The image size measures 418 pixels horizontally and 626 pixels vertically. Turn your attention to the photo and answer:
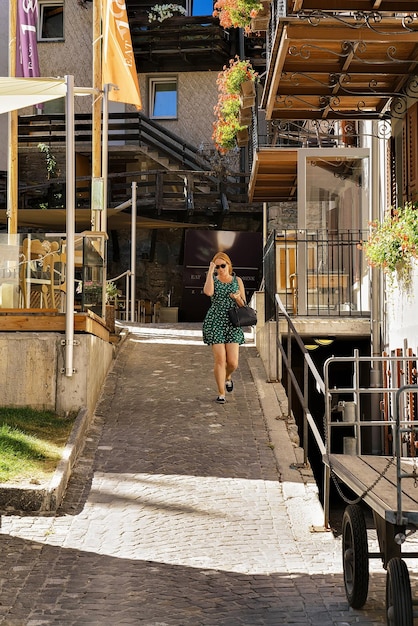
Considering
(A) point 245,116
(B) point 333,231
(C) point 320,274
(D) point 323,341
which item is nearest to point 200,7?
(A) point 245,116

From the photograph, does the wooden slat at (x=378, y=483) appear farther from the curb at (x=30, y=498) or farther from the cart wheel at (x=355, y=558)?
the curb at (x=30, y=498)

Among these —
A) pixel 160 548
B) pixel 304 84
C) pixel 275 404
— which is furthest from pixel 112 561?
pixel 304 84

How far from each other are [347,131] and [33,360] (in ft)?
26.1

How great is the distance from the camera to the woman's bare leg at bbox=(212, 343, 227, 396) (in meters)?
12.4

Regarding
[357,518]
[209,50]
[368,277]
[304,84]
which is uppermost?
[209,50]

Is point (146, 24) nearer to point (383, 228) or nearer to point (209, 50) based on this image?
point (209, 50)

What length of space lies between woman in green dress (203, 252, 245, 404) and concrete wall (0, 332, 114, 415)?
1.82 meters

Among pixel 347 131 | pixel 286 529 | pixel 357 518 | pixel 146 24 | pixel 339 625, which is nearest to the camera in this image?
pixel 339 625

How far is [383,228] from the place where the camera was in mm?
12016

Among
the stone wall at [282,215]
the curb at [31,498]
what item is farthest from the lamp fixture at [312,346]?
the stone wall at [282,215]

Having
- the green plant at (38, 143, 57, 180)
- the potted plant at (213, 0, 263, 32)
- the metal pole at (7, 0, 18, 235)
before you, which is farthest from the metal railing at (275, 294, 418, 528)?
the green plant at (38, 143, 57, 180)

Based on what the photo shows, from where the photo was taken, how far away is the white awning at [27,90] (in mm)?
10930

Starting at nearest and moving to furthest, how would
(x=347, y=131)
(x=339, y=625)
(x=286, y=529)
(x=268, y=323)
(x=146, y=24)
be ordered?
(x=339, y=625) → (x=286, y=529) → (x=268, y=323) → (x=347, y=131) → (x=146, y=24)

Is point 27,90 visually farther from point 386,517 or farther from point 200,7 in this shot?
point 200,7
